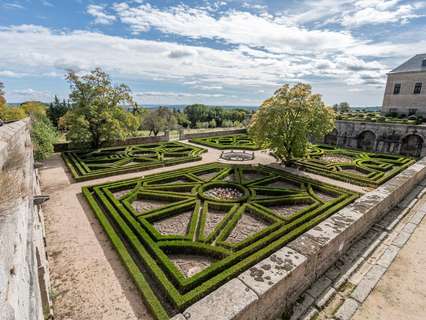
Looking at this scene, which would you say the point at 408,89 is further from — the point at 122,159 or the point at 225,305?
the point at 225,305

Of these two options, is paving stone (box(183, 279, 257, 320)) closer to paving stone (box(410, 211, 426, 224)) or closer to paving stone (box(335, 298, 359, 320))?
paving stone (box(335, 298, 359, 320))

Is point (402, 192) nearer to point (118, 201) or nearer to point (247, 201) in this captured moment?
point (247, 201)

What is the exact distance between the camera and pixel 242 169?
15320 mm

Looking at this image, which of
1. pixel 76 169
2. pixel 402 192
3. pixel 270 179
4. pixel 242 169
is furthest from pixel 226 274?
pixel 76 169

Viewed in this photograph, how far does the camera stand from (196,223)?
8.48 meters

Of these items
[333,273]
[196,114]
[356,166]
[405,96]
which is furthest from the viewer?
[196,114]

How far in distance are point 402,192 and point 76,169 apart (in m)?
19.2

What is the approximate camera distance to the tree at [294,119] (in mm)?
14680

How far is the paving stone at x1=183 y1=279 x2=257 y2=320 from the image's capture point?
13.6ft

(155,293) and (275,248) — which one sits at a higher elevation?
(275,248)

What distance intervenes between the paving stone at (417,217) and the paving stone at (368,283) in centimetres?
441

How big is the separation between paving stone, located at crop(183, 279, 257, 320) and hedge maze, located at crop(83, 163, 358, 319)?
84cm

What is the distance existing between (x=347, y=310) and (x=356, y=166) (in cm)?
1326

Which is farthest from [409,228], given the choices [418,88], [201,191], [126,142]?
[418,88]
